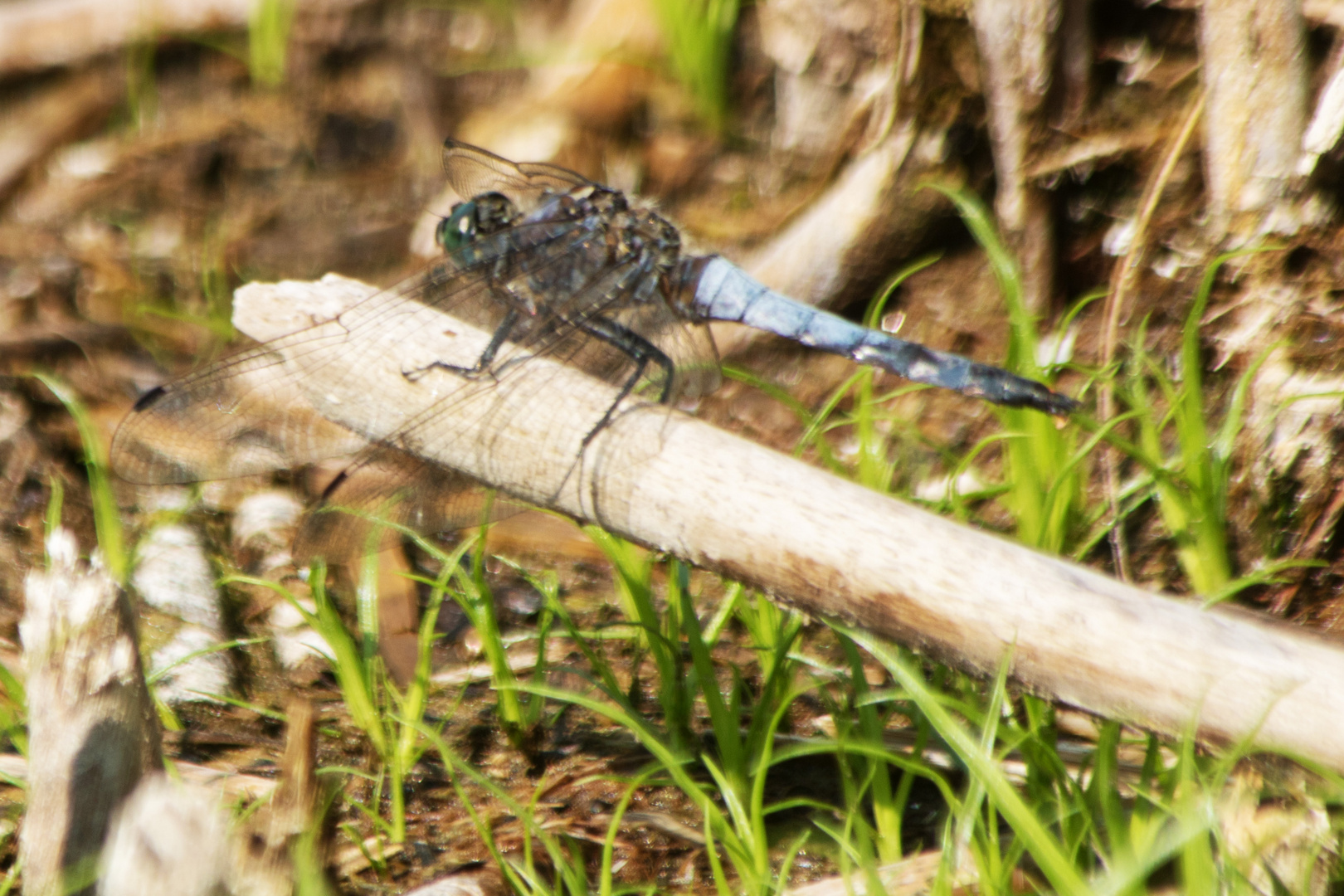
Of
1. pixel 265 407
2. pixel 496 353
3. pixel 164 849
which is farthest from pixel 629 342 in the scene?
pixel 164 849

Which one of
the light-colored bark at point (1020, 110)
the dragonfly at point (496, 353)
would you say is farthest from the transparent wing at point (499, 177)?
the light-colored bark at point (1020, 110)

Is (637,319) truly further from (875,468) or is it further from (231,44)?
(231,44)

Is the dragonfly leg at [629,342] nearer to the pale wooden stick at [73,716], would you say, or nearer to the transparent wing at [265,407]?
the transparent wing at [265,407]

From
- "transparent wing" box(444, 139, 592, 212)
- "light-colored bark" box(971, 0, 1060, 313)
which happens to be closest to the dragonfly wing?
"transparent wing" box(444, 139, 592, 212)

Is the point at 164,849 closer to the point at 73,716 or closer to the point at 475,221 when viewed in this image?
the point at 73,716

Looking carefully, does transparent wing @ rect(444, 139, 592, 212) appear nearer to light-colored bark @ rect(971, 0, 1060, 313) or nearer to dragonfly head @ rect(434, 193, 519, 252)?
dragonfly head @ rect(434, 193, 519, 252)

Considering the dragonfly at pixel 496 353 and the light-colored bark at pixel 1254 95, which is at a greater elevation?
the light-colored bark at pixel 1254 95

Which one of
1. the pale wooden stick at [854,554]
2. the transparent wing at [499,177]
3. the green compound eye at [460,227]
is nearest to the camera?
the pale wooden stick at [854,554]

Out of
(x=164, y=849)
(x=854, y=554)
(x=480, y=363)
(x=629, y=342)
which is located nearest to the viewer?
(x=164, y=849)
